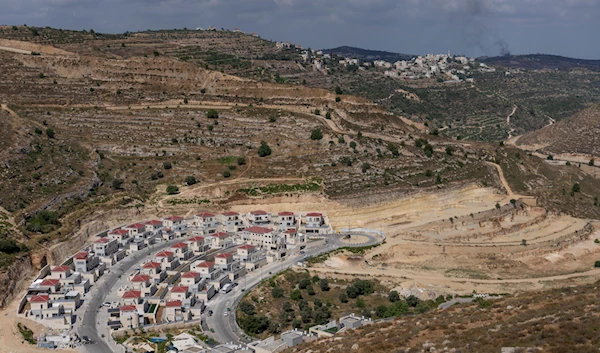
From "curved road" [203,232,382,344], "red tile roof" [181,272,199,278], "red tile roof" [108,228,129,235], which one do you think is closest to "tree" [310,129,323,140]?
"curved road" [203,232,382,344]

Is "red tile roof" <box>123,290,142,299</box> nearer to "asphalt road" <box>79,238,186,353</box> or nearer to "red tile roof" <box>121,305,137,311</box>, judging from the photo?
"red tile roof" <box>121,305,137,311</box>

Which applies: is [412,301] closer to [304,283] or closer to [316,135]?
[304,283]

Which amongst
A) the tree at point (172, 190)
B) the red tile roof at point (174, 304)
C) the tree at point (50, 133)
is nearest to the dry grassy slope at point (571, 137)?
the tree at point (172, 190)

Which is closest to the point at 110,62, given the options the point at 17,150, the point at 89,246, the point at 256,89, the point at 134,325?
the point at 256,89

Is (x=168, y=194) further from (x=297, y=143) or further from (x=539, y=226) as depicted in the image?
(x=539, y=226)

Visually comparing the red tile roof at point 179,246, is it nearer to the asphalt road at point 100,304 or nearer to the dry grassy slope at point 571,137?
the asphalt road at point 100,304

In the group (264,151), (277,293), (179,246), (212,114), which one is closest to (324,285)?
(277,293)
